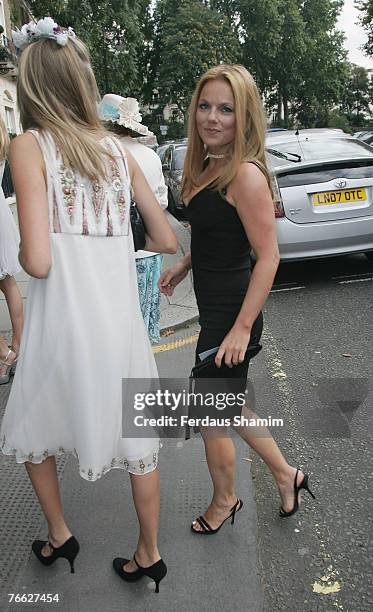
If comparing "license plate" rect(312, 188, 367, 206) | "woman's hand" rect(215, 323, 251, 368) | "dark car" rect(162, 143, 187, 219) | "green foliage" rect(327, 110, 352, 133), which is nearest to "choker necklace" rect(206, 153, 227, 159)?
"woman's hand" rect(215, 323, 251, 368)

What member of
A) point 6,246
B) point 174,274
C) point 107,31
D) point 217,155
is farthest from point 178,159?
point 107,31

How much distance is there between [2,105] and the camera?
59.8ft

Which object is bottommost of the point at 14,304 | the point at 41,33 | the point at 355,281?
the point at 355,281

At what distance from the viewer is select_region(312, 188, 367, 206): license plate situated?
19.2 feet

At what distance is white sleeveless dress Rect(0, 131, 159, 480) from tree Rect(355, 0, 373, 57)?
31884 mm

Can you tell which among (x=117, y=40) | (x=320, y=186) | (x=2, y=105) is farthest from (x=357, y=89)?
(x=320, y=186)

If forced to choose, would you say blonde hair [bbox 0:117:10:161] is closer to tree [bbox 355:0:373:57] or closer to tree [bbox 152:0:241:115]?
tree [bbox 355:0:373:57]

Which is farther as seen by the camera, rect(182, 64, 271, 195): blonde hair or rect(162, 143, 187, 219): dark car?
rect(162, 143, 187, 219): dark car

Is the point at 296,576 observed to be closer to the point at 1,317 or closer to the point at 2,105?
→ the point at 1,317

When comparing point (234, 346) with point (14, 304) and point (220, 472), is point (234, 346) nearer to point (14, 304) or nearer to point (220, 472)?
point (220, 472)

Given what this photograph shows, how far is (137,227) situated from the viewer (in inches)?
76.2

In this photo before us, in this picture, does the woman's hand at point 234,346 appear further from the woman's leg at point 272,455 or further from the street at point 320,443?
the street at point 320,443

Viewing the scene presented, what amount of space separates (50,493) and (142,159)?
1.88 metres

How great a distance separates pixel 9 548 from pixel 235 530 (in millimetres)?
955
